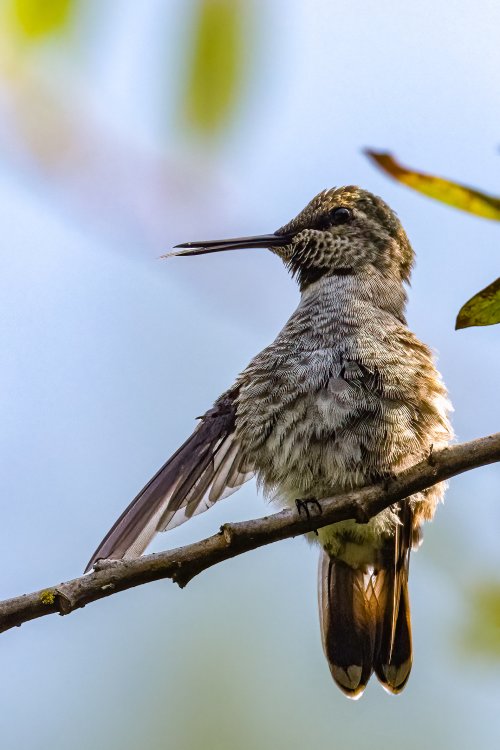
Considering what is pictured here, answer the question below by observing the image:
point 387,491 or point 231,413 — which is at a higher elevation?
point 231,413

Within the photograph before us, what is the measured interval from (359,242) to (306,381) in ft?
5.23

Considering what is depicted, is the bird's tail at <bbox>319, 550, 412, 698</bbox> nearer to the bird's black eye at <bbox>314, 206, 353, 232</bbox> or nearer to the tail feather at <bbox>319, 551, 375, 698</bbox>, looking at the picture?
the tail feather at <bbox>319, 551, 375, 698</bbox>

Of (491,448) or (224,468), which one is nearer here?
(491,448)

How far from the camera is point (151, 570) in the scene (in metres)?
2.80

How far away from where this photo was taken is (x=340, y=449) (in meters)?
4.04

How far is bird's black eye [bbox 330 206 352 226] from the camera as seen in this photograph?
5699mm

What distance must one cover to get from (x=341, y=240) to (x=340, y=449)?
1901 millimetres

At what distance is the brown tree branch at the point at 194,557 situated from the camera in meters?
2.70

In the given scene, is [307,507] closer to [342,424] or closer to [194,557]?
[194,557]

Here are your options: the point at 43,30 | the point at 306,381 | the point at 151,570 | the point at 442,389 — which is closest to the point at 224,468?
the point at 306,381

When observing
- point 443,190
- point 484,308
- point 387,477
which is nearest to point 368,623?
point 387,477

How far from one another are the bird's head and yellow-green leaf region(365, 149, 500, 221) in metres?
3.41

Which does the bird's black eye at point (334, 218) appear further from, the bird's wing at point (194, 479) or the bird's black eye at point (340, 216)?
the bird's wing at point (194, 479)

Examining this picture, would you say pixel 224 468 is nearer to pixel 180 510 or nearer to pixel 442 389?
pixel 180 510
